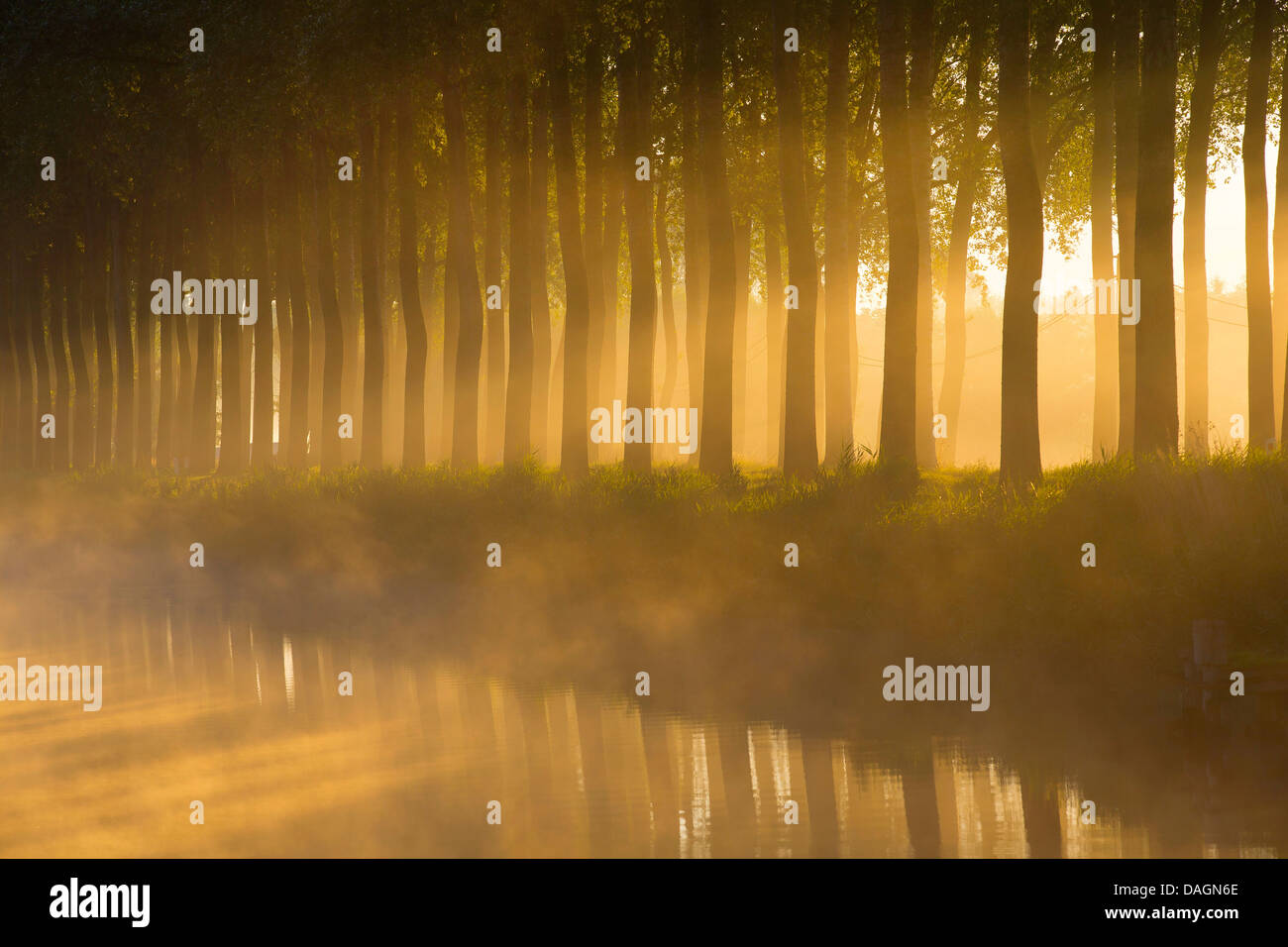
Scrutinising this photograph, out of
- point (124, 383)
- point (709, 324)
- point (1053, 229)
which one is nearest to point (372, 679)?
point (709, 324)

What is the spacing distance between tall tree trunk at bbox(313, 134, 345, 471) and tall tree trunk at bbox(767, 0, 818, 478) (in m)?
16.1

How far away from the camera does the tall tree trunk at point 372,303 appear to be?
4084 centimetres

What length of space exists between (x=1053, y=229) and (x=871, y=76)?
10037 mm

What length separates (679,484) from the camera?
25516mm

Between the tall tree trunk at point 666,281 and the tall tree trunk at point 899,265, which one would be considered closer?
the tall tree trunk at point 899,265

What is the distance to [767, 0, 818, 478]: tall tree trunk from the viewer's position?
28719 mm

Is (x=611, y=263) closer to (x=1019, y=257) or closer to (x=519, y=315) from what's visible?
(x=519, y=315)

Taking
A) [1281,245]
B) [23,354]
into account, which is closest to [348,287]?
[23,354]

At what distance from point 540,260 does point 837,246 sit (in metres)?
8.65

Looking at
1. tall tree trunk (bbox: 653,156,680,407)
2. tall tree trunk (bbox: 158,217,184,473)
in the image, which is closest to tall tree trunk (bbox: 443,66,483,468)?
tall tree trunk (bbox: 653,156,680,407)

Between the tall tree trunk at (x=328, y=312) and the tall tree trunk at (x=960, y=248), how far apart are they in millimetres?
15446

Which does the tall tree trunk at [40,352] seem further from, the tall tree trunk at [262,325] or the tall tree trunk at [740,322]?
the tall tree trunk at [740,322]

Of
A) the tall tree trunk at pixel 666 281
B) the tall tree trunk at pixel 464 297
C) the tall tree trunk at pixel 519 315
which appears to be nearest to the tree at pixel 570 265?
the tall tree trunk at pixel 519 315
